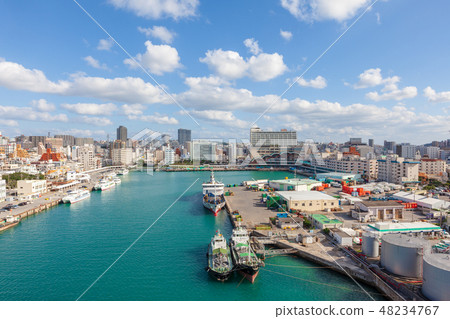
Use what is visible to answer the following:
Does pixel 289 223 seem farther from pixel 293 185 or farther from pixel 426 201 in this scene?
pixel 293 185

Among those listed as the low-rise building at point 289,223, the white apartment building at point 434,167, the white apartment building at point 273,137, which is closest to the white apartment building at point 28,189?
the low-rise building at point 289,223

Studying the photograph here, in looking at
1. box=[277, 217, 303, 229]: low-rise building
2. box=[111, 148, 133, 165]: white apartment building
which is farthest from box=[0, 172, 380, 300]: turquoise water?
box=[111, 148, 133, 165]: white apartment building

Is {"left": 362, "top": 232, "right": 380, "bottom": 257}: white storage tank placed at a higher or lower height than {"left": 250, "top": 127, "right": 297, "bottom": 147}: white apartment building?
lower

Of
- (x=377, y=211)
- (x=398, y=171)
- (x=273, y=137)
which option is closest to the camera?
(x=377, y=211)

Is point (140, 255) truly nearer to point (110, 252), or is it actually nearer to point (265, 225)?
point (110, 252)

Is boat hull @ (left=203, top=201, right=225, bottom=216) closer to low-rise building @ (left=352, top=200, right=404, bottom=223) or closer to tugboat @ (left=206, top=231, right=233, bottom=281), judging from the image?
tugboat @ (left=206, top=231, right=233, bottom=281)

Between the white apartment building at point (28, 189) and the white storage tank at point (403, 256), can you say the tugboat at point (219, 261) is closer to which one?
the white storage tank at point (403, 256)

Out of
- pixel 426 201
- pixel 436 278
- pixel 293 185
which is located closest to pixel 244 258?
pixel 436 278
